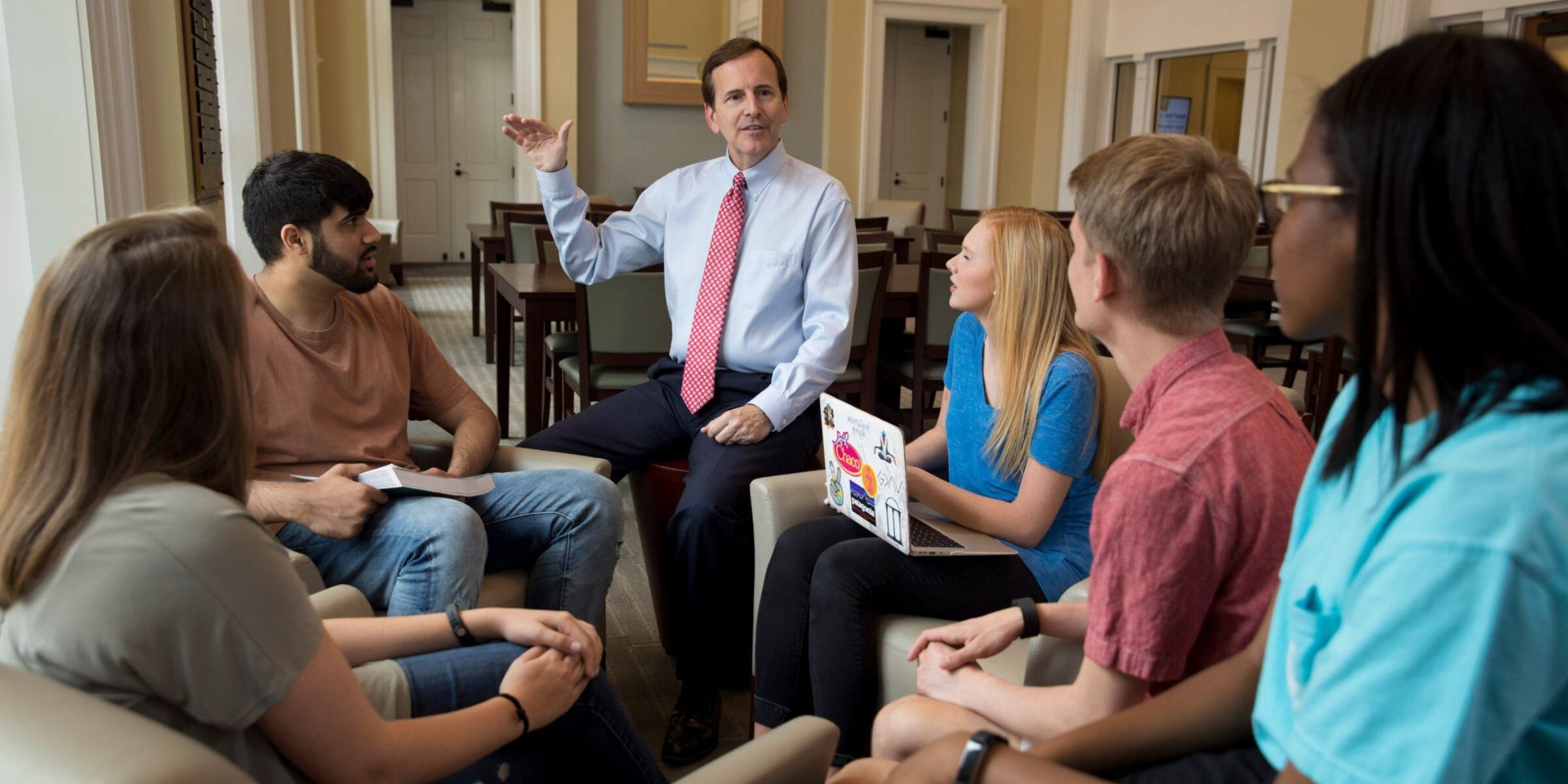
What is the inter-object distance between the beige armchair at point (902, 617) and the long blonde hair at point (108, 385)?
1014 mm

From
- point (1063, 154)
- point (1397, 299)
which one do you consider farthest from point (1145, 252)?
point (1063, 154)

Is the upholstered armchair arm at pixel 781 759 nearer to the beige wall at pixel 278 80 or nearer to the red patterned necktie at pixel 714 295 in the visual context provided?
the red patterned necktie at pixel 714 295

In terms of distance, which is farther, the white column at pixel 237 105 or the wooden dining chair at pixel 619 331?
the white column at pixel 237 105

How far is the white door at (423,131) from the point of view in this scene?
35.4 ft

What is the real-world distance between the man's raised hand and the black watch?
1.94 metres

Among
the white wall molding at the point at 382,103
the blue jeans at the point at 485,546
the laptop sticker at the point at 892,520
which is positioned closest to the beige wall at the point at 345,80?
the white wall molding at the point at 382,103

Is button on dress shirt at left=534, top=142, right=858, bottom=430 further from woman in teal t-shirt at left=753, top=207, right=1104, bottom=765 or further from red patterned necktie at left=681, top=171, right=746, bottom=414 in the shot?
woman in teal t-shirt at left=753, top=207, right=1104, bottom=765

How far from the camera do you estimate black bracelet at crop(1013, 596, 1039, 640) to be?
4.70 ft

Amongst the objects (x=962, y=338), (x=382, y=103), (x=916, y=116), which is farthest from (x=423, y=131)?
(x=962, y=338)

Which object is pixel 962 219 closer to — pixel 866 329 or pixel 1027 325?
pixel 866 329

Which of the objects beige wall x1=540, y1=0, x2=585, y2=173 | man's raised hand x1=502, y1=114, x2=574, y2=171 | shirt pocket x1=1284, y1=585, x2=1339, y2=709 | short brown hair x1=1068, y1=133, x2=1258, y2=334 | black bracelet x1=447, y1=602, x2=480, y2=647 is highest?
beige wall x1=540, y1=0, x2=585, y2=173

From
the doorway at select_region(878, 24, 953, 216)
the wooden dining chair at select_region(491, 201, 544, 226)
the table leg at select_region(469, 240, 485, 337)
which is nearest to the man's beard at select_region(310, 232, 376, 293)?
the wooden dining chair at select_region(491, 201, 544, 226)

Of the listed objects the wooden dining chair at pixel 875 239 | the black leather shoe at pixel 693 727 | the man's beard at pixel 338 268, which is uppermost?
the man's beard at pixel 338 268

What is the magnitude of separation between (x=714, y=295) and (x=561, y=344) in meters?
1.58
